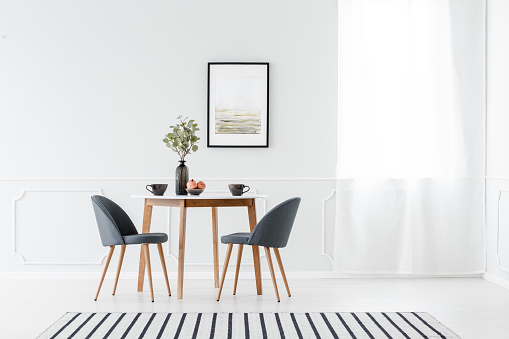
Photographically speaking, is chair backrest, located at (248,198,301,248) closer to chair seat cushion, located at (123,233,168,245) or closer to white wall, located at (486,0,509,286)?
chair seat cushion, located at (123,233,168,245)

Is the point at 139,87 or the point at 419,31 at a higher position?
the point at 419,31

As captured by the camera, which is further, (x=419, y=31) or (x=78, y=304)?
(x=419, y=31)

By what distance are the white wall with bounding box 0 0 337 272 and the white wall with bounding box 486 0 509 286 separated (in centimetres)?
138

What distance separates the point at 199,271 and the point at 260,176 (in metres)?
0.90

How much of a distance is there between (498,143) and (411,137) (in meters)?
0.65

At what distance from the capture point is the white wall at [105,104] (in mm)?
4832

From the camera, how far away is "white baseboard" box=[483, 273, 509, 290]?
445 cm

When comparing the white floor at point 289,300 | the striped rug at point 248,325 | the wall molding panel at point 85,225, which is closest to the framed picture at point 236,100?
the wall molding panel at point 85,225

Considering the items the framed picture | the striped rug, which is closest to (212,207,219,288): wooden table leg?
the framed picture

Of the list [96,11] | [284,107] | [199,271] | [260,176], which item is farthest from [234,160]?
[96,11]

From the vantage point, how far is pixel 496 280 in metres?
4.62

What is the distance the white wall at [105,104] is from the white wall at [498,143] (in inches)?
54.4

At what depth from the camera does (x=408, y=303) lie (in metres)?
3.91

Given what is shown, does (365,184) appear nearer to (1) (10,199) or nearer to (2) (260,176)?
(2) (260,176)
